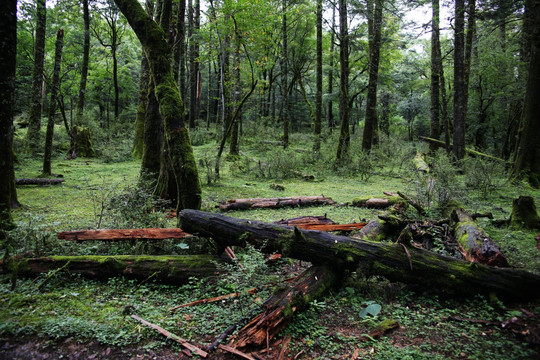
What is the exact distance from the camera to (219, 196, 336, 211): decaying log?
7.76 m

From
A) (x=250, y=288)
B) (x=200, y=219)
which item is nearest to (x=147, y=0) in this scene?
(x=200, y=219)

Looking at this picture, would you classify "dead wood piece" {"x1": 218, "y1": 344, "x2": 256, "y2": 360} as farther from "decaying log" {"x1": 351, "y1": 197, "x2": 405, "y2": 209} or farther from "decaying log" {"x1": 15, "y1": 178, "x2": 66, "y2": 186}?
"decaying log" {"x1": 15, "y1": 178, "x2": 66, "y2": 186}

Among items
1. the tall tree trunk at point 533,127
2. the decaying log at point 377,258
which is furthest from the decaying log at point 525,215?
the tall tree trunk at point 533,127

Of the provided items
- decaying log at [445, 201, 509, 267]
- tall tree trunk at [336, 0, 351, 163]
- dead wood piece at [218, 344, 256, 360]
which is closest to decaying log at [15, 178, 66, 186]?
dead wood piece at [218, 344, 256, 360]

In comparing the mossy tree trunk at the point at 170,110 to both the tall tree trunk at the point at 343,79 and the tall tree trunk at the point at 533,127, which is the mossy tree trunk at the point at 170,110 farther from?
the tall tree trunk at the point at 533,127

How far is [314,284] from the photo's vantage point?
3561 millimetres

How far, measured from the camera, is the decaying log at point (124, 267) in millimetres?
3986

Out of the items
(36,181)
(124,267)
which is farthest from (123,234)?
(36,181)

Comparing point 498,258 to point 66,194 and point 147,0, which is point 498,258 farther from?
point 147,0

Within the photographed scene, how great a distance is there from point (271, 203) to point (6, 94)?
224 inches

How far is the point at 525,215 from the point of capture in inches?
219

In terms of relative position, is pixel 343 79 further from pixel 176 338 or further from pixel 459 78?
pixel 176 338

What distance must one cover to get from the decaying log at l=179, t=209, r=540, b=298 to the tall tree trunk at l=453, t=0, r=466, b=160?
11.1 meters

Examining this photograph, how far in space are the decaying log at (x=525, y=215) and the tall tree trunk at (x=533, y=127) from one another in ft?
16.7
